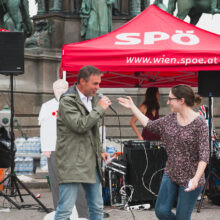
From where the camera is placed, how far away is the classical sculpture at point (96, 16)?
40.7ft

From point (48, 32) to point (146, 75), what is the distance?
5282mm

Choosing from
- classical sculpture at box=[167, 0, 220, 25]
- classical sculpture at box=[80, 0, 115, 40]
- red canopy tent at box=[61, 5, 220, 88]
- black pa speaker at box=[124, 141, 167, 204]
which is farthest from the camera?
classical sculpture at box=[167, 0, 220, 25]

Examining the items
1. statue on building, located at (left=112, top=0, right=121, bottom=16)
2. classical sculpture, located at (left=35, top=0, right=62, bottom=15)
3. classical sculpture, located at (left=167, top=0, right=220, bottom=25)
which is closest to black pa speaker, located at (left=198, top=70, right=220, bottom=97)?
classical sculpture, located at (left=167, top=0, right=220, bottom=25)

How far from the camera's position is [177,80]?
9.23 metres

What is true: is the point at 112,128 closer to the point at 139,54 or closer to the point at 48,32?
the point at 48,32

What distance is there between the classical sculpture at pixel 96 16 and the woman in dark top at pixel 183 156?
8771 millimetres

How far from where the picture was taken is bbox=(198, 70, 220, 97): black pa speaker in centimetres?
690

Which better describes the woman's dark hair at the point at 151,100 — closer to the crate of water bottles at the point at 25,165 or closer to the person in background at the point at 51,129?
the person in background at the point at 51,129

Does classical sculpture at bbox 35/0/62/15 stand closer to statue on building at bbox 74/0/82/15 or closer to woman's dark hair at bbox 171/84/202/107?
statue on building at bbox 74/0/82/15

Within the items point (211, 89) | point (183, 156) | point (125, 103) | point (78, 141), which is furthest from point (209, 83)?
point (78, 141)

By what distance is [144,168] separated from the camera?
21.8 feet

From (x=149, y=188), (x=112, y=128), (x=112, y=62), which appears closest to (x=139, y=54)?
(x=112, y=62)

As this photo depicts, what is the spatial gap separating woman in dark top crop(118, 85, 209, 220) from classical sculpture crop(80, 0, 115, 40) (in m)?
8.77

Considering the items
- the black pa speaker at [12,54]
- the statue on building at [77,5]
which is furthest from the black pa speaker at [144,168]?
the statue on building at [77,5]
